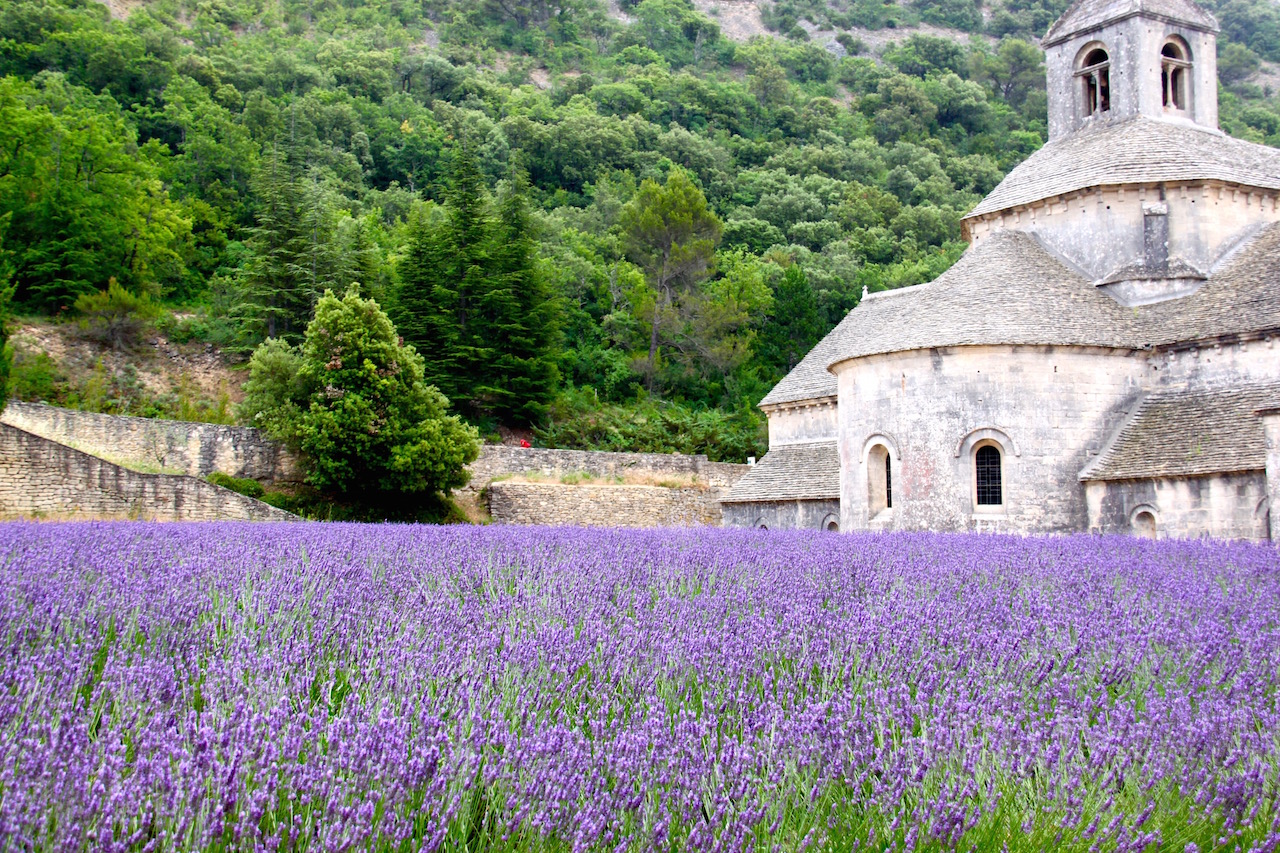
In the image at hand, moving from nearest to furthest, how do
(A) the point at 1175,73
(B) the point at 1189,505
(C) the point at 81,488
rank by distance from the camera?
(B) the point at 1189,505 < (C) the point at 81,488 < (A) the point at 1175,73

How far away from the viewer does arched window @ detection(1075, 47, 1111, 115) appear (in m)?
24.8

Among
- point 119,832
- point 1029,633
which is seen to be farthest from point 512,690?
point 1029,633

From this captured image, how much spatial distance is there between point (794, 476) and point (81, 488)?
15.7 m

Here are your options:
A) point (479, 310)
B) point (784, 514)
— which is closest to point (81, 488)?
point (479, 310)

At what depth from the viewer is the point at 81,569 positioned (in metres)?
6.43

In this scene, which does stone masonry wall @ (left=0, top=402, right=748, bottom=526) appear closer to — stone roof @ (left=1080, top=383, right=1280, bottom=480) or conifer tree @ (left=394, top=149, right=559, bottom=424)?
conifer tree @ (left=394, top=149, right=559, bottom=424)

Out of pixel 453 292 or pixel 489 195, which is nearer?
pixel 453 292

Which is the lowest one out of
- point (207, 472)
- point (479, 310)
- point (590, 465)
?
point (207, 472)

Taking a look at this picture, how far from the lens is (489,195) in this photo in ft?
149

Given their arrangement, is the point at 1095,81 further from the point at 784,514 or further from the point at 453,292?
the point at 453,292

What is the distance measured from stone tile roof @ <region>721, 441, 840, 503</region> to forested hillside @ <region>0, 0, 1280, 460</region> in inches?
324

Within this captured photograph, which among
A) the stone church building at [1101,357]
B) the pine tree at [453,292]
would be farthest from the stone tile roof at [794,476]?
the pine tree at [453,292]

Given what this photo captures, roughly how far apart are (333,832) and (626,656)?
2171 millimetres

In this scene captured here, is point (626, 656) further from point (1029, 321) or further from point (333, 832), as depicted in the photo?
point (1029, 321)
